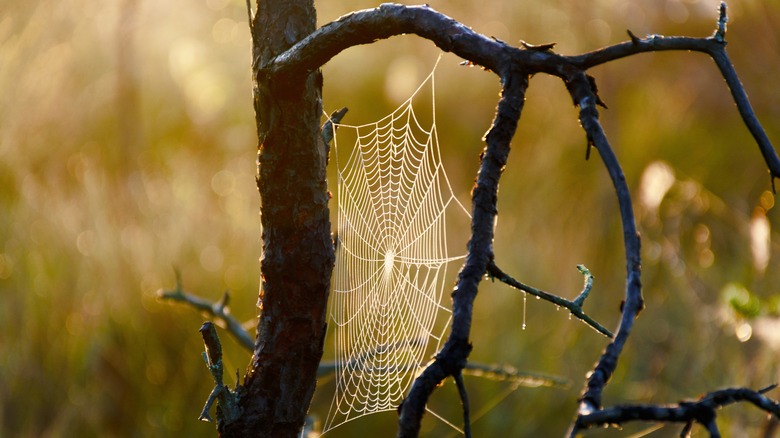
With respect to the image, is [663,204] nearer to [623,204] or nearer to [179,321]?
[179,321]

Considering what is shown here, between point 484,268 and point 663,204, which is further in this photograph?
point 663,204

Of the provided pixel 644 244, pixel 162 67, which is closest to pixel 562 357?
pixel 644 244

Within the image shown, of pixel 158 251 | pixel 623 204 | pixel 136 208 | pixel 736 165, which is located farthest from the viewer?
pixel 736 165

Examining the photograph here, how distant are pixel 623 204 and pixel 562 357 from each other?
3270 mm

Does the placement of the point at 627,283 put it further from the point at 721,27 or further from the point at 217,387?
the point at 217,387

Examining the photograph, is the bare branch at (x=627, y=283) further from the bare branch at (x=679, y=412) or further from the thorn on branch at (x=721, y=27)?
the thorn on branch at (x=721, y=27)

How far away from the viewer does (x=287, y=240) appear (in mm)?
969

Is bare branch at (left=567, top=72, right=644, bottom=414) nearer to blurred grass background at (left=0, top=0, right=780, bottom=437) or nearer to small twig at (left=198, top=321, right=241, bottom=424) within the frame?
small twig at (left=198, top=321, right=241, bottom=424)

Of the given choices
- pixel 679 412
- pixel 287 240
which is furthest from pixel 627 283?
pixel 287 240

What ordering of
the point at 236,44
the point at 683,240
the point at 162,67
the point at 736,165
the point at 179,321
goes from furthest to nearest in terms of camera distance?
the point at 236,44 → the point at 162,67 → the point at 736,165 → the point at 683,240 → the point at 179,321

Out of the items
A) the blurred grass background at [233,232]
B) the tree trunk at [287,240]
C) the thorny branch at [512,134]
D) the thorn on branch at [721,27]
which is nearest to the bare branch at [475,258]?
the thorny branch at [512,134]

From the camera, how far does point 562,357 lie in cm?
367

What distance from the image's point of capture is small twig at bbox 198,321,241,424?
0.92 meters

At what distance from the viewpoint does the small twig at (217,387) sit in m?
0.92
